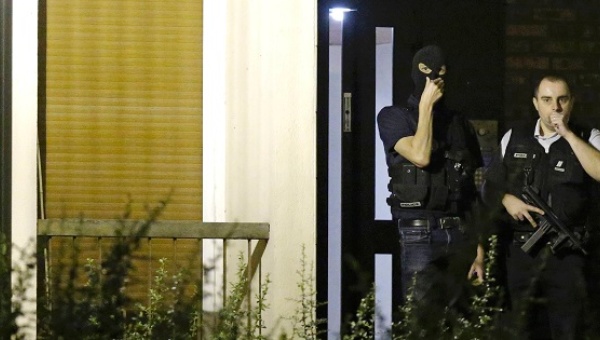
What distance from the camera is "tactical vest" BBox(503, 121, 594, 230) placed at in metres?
6.82

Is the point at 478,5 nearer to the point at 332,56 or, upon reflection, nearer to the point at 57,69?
the point at 332,56

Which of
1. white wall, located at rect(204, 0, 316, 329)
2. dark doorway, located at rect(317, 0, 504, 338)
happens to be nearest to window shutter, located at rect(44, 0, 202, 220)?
white wall, located at rect(204, 0, 316, 329)

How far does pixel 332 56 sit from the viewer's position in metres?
7.82

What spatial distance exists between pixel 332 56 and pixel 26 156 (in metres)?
1.79

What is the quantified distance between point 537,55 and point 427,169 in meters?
1.64

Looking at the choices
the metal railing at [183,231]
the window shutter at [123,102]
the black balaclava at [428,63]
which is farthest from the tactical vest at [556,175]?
the window shutter at [123,102]

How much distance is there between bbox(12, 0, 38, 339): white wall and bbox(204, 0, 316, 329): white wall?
3.39 feet

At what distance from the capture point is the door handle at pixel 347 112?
7.79 meters

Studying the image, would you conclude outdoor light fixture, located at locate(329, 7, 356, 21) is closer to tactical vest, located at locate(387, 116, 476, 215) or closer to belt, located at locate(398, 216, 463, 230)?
tactical vest, located at locate(387, 116, 476, 215)

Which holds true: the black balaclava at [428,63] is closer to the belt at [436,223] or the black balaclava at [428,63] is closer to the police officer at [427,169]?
the police officer at [427,169]

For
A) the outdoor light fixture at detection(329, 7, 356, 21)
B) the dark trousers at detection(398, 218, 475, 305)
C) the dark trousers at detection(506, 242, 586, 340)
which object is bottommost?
the dark trousers at detection(506, 242, 586, 340)

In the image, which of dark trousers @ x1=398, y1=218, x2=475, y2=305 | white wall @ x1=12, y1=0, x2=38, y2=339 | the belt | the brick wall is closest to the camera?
dark trousers @ x1=398, y1=218, x2=475, y2=305

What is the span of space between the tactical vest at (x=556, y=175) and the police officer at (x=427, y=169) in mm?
237

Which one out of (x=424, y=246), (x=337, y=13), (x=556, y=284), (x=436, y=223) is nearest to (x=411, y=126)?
(x=436, y=223)
